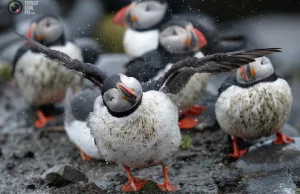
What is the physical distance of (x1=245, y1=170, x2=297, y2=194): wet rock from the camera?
526 centimetres

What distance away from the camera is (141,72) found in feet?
23.0

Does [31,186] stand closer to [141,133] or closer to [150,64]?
[141,133]

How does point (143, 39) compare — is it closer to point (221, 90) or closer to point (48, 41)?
point (48, 41)

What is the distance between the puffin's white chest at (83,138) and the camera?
6527 millimetres

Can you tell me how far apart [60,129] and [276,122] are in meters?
2.89

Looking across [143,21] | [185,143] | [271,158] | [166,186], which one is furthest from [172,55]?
[166,186]

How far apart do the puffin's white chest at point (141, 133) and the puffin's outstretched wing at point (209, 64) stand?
0.17 metres

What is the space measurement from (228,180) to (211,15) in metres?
8.24

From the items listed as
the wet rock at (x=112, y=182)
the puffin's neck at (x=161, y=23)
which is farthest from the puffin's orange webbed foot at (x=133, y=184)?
the puffin's neck at (x=161, y=23)

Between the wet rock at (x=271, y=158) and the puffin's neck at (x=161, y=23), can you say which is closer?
the wet rock at (x=271, y=158)

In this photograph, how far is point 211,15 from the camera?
44.4 feet

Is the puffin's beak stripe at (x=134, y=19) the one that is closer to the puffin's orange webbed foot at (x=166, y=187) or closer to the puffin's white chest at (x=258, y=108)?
the puffin's white chest at (x=258, y=108)

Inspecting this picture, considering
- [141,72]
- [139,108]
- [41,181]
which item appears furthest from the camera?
[141,72]

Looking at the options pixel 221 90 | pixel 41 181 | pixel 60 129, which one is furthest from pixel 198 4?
pixel 41 181
